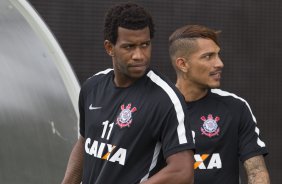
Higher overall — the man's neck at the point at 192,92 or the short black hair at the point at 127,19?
the short black hair at the point at 127,19

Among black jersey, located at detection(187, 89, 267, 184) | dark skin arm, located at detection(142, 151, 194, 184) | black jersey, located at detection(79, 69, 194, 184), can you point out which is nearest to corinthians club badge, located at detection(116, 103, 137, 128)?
black jersey, located at detection(79, 69, 194, 184)

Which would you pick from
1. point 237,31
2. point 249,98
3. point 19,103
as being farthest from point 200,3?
point 19,103

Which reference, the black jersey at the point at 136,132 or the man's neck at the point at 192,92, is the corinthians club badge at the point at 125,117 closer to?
the black jersey at the point at 136,132

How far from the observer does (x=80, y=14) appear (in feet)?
14.1

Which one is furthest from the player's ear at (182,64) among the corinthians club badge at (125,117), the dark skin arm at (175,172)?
the dark skin arm at (175,172)

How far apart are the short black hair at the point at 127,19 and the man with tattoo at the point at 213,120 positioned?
0.70 m

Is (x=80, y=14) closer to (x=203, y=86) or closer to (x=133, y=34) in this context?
(x=203, y=86)

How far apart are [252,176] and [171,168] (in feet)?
2.42

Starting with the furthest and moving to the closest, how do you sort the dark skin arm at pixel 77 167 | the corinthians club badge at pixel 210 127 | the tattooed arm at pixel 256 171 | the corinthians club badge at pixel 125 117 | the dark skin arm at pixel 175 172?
1. the corinthians club badge at pixel 210 127
2. the tattooed arm at pixel 256 171
3. the dark skin arm at pixel 77 167
4. the corinthians club badge at pixel 125 117
5. the dark skin arm at pixel 175 172

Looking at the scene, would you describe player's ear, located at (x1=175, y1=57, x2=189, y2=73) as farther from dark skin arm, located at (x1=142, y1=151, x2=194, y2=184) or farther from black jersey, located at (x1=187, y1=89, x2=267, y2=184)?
dark skin arm, located at (x1=142, y1=151, x2=194, y2=184)

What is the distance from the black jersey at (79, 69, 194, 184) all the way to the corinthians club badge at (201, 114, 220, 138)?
63cm

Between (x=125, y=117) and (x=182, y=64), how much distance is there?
887 millimetres

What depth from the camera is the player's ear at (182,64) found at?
2910mm

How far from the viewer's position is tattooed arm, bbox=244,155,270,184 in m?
2.62
